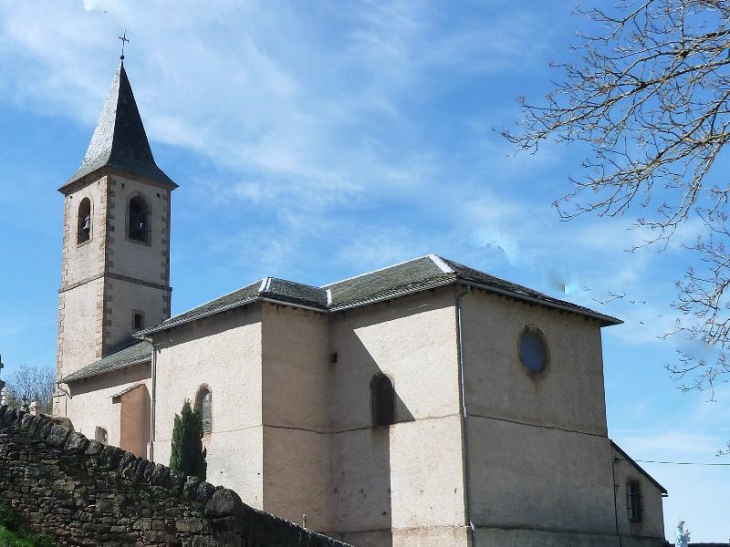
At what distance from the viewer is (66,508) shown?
442 inches

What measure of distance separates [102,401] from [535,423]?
14907mm

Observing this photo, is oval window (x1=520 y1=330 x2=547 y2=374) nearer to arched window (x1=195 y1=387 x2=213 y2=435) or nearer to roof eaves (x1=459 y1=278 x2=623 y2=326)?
roof eaves (x1=459 y1=278 x2=623 y2=326)

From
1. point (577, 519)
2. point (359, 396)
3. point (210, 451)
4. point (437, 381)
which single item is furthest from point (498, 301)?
point (210, 451)

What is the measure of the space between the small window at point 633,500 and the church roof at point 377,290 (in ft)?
14.3

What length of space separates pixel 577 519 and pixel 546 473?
1.53 metres

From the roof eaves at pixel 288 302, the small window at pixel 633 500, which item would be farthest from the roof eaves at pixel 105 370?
the small window at pixel 633 500

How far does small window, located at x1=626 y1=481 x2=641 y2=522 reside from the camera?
2573 cm

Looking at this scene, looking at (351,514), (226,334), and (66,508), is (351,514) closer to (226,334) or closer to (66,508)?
(226,334)

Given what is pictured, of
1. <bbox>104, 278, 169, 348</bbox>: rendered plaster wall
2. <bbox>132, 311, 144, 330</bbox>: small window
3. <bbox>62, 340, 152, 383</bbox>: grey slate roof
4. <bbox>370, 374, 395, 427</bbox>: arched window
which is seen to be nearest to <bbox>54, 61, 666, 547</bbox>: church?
<bbox>370, 374, 395, 427</bbox>: arched window

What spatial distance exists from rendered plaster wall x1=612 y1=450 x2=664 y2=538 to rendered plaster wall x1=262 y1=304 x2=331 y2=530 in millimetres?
7651

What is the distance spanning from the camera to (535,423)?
23.7m

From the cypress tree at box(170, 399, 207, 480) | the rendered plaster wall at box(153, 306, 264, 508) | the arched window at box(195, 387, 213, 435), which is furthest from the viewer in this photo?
the arched window at box(195, 387, 213, 435)

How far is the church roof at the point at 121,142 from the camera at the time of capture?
126 feet

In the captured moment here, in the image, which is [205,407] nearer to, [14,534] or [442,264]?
[442,264]
